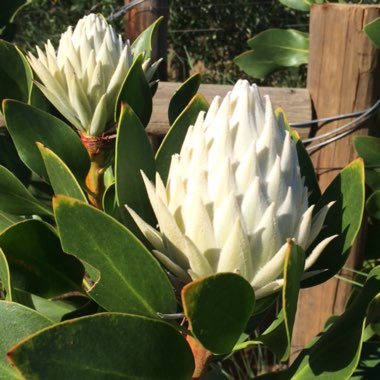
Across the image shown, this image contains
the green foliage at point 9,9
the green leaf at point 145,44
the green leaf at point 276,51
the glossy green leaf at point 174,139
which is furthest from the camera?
the green leaf at point 276,51

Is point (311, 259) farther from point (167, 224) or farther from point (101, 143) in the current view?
point (101, 143)

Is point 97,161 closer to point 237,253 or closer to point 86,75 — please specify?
point 86,75

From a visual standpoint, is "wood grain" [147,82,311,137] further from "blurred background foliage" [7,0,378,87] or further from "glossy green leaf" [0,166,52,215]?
"blurred background foliage" [7,0,378,87]

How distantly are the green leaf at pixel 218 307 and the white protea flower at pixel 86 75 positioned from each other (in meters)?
0.41

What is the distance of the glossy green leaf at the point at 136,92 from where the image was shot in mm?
810

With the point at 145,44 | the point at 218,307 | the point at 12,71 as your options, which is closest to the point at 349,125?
the point at 145,44

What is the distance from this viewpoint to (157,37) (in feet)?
6.76

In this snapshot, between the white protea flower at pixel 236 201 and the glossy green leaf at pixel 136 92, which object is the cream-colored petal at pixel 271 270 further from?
the glossy green leaf at pixel 136 92

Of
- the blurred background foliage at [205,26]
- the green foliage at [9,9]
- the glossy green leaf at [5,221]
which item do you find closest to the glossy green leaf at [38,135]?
the glossy green leaf at [5,221]

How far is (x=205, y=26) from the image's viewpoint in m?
4.62

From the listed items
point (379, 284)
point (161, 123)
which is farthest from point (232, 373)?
point (379, 284)

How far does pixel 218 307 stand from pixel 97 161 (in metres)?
0.44

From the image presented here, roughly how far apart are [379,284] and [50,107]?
0.56m

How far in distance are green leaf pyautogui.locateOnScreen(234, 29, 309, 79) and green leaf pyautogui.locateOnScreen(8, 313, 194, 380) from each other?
1.50m
